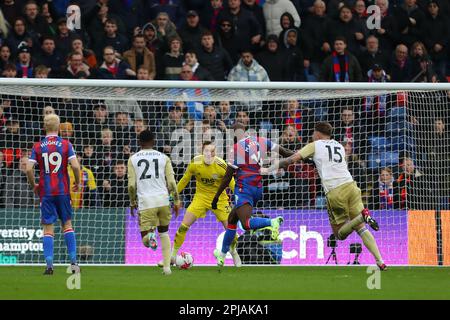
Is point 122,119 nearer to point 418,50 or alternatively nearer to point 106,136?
point 106,136

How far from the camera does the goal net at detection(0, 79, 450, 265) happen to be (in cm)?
1798

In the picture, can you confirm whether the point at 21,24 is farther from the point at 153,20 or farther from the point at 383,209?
the point at 383,209

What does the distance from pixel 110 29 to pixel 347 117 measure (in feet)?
17.0

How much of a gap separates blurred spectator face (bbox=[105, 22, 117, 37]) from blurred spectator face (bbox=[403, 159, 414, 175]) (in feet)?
21.1

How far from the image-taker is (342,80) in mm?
21000

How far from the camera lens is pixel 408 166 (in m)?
18.4

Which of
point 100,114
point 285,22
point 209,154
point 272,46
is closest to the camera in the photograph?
point 209,154

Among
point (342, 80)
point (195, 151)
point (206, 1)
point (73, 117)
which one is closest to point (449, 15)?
point (342, 80)

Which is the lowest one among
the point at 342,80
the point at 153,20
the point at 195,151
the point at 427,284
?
the point at 427,284

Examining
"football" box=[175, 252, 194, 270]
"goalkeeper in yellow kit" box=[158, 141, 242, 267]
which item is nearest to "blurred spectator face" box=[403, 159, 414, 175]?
"goalkeeper in yellow kit" box=[158, 141, 242, 267]

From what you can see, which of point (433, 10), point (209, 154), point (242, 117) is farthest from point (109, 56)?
point (433, 10)

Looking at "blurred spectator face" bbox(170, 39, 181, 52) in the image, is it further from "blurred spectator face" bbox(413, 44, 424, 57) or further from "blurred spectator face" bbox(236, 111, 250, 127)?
"blurred spectator face" bbox(413, 44, 424, 57)

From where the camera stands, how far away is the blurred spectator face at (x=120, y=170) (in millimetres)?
18562

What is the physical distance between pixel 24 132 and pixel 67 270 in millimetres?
3962
